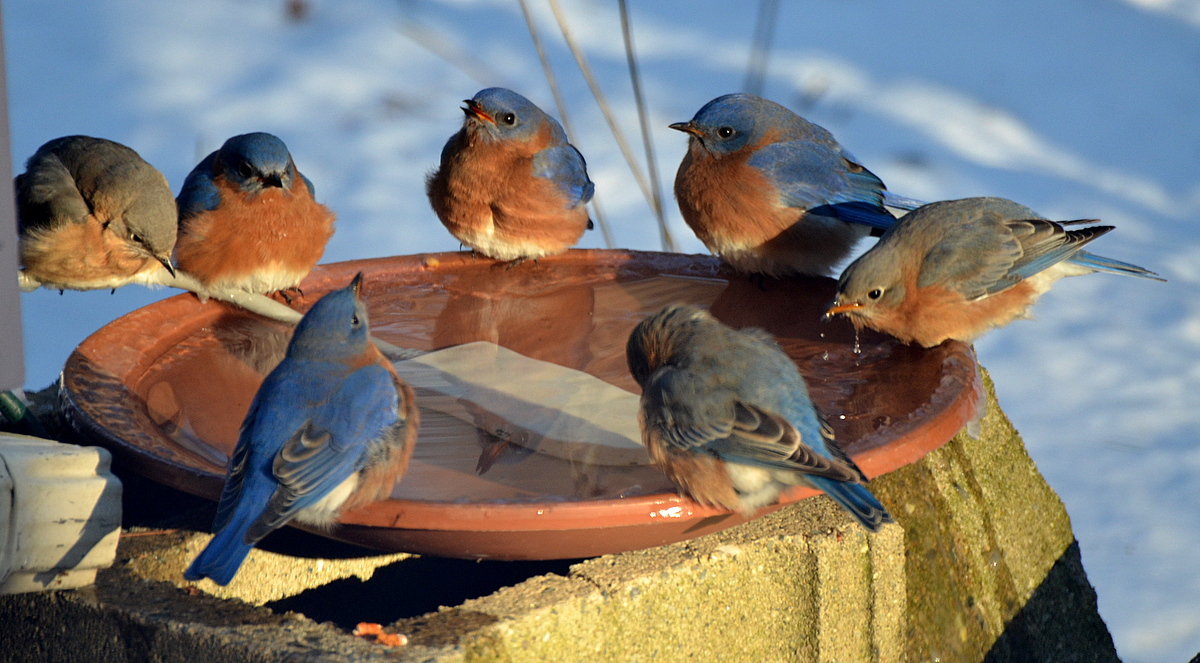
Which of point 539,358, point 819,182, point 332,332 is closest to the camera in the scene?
point 332,332

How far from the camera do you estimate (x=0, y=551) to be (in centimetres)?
250

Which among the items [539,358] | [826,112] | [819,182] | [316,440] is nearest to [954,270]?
[819,182]

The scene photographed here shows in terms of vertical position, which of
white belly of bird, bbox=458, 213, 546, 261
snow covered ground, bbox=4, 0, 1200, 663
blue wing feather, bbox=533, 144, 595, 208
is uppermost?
blue wing feather, bbox=533, 144, 595, 208

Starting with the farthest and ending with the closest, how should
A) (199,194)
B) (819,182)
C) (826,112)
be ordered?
1. (826,112)
2. (819,182)
3. (199,194)

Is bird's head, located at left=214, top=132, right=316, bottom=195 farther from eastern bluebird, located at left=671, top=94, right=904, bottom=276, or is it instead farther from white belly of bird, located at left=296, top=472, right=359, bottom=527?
white belly of bird, located at left=296, top=472, right=359, bottom=527

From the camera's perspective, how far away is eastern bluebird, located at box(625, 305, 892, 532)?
248 cm

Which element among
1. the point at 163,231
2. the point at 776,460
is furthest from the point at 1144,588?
the point at 163,231

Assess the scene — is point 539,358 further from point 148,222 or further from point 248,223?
point 148,222

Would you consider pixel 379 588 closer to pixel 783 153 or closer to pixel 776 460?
pixel 776 460

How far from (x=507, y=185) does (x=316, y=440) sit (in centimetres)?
198

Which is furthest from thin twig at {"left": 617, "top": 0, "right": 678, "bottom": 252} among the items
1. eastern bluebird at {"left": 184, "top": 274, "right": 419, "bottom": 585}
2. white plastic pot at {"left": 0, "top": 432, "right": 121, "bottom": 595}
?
white plastic pot at {"left": 0, "top": 432, "right": 121, "bottom": 595}

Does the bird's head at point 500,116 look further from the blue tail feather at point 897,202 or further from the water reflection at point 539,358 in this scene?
the blue tail feather at point 897,202

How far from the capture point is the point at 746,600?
2816 millimetres

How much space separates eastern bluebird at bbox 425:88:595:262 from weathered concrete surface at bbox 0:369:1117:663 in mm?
1389
